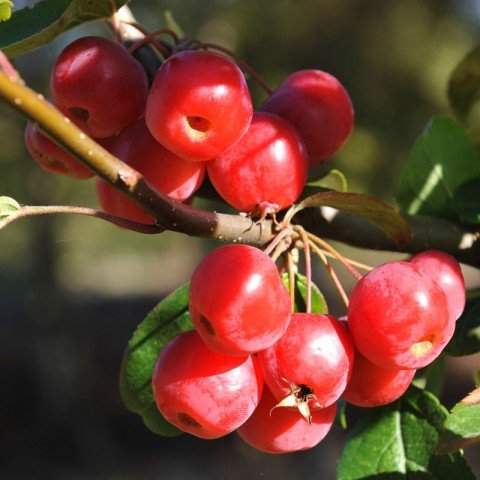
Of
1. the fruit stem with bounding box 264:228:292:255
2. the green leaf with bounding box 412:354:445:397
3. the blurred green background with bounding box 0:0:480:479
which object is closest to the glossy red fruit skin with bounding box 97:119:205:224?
the fruit stem with bounding box 264:228:292:255

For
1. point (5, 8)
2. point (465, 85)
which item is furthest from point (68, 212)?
point (465, 85)

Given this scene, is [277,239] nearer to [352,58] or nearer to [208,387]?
[208,387]

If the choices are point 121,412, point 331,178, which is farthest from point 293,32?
point 331,178

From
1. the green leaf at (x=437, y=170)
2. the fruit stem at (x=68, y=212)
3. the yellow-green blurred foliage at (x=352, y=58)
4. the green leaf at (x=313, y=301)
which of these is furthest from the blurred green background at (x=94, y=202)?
the fruit stem at (x=68, y=212)

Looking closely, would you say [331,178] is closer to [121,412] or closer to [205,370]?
[205,370]

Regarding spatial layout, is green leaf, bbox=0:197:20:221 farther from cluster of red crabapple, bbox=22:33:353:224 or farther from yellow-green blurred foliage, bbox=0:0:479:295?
yellow-green blurred foliage, bbox=0:0:479:295

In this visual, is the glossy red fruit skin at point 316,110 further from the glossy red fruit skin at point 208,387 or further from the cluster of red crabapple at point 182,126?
the glossy red fruit skin at point 208,387
